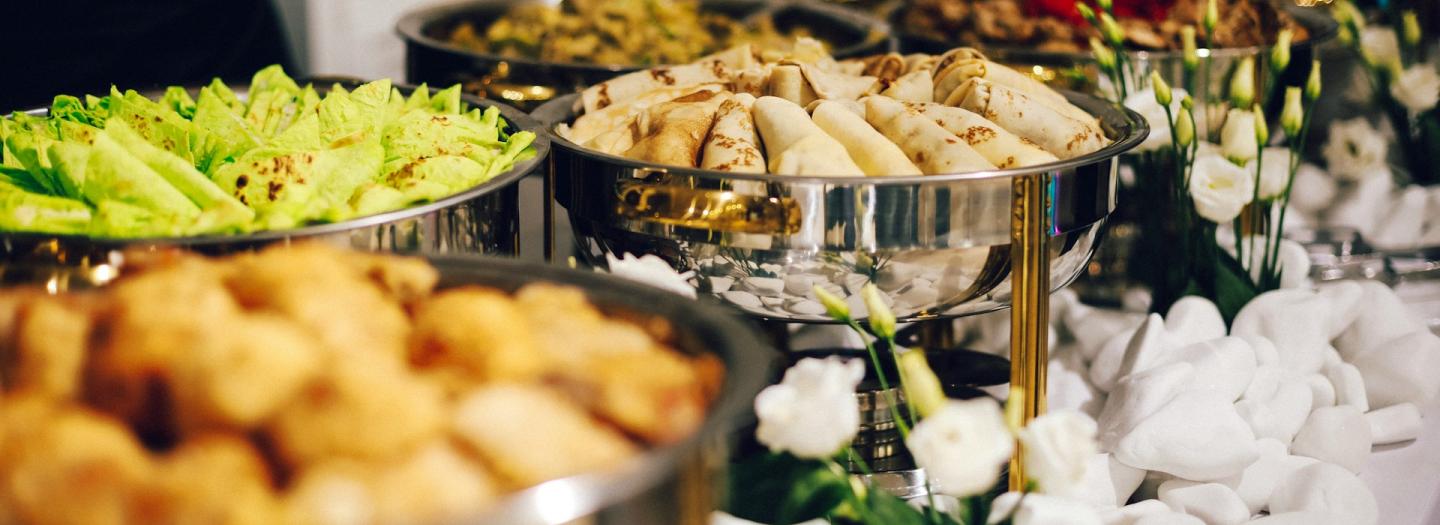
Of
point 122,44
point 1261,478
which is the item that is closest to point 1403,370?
point 1261,478

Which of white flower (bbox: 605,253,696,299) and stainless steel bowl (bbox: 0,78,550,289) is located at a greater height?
stainless steel bowl (bbox: 0,78,550,289)

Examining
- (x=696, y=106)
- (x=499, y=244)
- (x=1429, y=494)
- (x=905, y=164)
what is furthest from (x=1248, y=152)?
(x=499, y=244)

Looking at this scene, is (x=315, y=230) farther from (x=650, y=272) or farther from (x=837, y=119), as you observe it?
(x=837, y=119)

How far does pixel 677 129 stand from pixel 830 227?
0.67ft

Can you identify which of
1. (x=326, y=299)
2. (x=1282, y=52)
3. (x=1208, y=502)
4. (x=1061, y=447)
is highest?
(x=1282, y=52)

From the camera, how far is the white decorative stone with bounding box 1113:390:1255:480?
39.4 inches

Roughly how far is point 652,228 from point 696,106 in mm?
171

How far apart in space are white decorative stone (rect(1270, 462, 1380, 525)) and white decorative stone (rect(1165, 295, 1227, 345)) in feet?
0.73

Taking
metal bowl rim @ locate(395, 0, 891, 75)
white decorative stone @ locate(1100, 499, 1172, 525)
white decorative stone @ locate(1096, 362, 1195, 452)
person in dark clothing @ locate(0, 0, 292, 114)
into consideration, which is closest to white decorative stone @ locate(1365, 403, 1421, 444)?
white decorative stone @ locate(1096, 362, 1195, 452)

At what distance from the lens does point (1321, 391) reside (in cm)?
120

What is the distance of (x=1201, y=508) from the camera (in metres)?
1.01

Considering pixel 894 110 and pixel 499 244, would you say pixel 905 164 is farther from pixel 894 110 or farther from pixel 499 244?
pixel 499 244

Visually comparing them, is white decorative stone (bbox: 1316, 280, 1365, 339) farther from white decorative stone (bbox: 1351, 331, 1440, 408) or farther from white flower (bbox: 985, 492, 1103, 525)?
white flower (bbox: 985, 492, 1103, 525)

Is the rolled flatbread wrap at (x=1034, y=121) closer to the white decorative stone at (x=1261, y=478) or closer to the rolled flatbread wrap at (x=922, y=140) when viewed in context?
the rolled flatbread wrap at (x=922, y=140)
